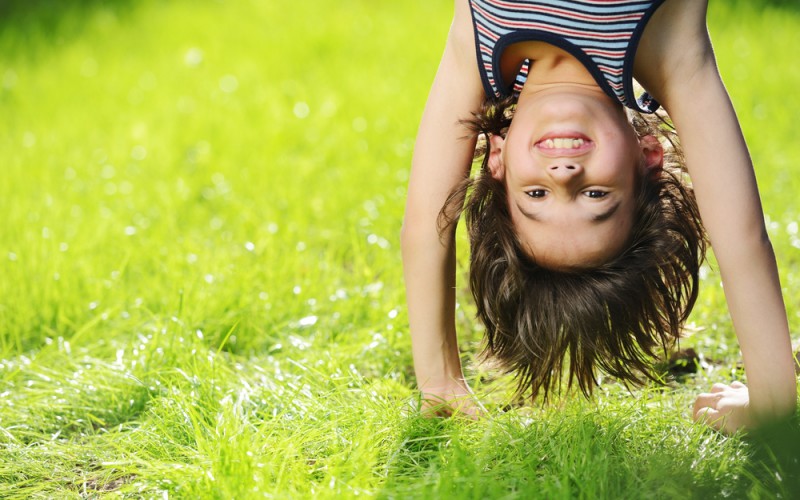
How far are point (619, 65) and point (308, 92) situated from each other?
3.11 metres

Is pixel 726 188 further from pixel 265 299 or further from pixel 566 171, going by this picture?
pixel 265 299

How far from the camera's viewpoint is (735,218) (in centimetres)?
190

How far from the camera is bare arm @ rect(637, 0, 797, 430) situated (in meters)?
1.90

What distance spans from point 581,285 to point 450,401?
1.43 ft

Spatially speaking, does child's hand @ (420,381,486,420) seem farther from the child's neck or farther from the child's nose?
the child's neck

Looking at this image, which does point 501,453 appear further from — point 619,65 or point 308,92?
point 308,92

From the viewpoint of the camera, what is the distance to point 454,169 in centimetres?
222

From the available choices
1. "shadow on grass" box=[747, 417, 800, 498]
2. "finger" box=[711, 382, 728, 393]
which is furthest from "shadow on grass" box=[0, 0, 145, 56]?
"shadow on grass" box=[747, 417, 800, 498]

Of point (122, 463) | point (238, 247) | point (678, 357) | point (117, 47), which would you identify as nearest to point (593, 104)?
point (678, 357)

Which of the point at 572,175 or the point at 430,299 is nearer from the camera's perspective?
the point at 572,175

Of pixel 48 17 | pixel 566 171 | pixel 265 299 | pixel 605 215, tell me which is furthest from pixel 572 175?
pixel 48 17

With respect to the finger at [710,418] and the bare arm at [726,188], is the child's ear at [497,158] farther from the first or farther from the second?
the finger at [710,418]

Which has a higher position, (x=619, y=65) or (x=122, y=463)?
(x=619, y=65)

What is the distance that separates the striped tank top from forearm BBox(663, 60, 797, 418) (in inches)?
4.9
